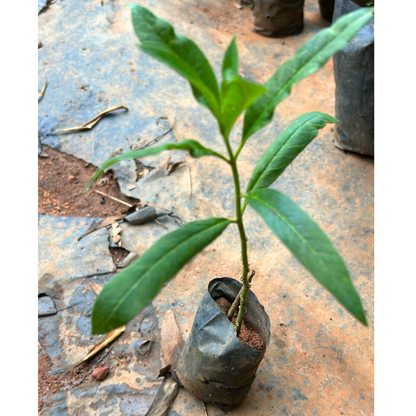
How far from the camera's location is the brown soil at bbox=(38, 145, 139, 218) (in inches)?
127

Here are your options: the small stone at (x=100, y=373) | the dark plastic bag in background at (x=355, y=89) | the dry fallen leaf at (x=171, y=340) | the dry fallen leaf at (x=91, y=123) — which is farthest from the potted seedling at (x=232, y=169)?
the dry fallen leaf at (x=91, y=123)

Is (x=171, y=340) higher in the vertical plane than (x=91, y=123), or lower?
lower

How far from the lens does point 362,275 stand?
2734 millimetres

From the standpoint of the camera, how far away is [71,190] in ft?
11.0

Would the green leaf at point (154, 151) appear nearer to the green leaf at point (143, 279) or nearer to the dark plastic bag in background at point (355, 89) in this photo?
the green leaf at point (143, 279)

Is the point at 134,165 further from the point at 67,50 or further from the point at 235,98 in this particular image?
the point at 235,98

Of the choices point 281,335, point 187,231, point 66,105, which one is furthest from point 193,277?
point 66,105

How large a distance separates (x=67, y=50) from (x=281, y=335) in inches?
120

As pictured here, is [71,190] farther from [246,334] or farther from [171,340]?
[246,334]

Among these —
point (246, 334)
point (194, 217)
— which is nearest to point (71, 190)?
point (194, 217)

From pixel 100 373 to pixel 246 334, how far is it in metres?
0.80

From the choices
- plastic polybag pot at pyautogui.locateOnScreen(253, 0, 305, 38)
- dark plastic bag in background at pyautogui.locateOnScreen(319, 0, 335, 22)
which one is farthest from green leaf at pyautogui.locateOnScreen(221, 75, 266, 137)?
dark plastic bag in background at pyautogui.locateOnScreen(319, 0, 335, 22)

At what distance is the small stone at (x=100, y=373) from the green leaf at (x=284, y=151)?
4.27ft

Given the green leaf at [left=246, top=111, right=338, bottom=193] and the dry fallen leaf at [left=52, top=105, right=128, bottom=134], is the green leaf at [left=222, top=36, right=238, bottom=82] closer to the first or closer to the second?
the green leaf at [left=246, top=111, right=338, bottom=193]
